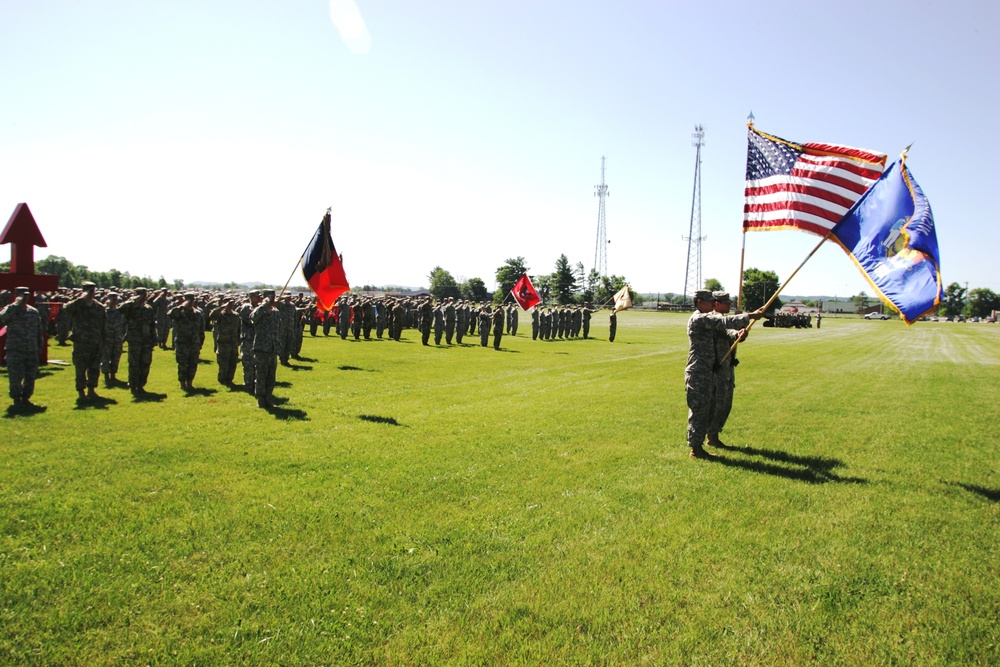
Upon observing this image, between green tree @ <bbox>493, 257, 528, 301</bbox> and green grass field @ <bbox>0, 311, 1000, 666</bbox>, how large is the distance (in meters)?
129

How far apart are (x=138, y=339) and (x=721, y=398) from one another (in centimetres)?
1166

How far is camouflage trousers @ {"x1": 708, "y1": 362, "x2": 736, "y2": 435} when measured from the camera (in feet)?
29.5

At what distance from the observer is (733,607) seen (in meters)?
4.36

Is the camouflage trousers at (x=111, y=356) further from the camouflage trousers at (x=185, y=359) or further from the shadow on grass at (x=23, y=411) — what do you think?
the shadow on grass at (x=23, y=411)

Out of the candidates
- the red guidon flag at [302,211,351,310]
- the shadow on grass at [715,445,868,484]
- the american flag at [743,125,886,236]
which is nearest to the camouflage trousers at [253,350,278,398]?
the red guidon flag at [302,211,351,310]

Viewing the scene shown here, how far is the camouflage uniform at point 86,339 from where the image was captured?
11.6m

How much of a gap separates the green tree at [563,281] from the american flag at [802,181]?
11083 centimetres

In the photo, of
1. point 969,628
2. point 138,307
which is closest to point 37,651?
point 969,628

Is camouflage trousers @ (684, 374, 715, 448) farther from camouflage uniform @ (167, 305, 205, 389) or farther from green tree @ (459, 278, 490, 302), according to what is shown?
green tree @ (459, 278, 490, 302)

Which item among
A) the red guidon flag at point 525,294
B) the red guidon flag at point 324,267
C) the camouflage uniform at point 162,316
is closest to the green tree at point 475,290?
the red guidon flag at point 525,294

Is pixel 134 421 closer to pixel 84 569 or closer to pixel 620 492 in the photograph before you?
pixel 84 569

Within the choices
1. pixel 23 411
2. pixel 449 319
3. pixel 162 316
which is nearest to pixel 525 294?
pixel 449 319

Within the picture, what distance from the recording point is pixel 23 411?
32.9ft

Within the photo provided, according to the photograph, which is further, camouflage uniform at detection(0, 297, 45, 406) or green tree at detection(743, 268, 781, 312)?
green tree at detection(743, 268, 781, 312)
